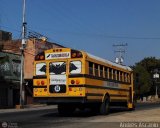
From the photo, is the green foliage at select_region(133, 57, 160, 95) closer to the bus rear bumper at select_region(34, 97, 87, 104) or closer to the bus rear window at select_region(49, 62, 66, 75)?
the bus rear window at select_region(49, 62, 66, 75)

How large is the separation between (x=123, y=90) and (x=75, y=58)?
24.0 ft

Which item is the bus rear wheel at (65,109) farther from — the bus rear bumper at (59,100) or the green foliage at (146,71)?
the green foliage at (146,71)

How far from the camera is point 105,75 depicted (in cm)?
2600

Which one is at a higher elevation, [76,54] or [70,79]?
[76,54]

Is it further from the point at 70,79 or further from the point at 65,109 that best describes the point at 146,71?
the point at 70,79

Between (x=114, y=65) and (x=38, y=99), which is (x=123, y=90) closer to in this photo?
(x=114, y=65)

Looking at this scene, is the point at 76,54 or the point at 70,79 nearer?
the point at 70,79

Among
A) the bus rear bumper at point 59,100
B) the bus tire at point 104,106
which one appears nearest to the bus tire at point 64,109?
the bus tire at point 104,106

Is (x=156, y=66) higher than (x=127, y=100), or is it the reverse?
(x=156, y=66)

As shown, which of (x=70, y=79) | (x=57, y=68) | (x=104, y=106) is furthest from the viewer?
(x=104, y=106)

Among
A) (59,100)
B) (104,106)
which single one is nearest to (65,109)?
(104,106)

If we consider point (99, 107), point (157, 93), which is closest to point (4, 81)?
point (99, 107)

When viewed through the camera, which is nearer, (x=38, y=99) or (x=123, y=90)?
(x=38, y=99)

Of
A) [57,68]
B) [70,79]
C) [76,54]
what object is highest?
[76,54]
